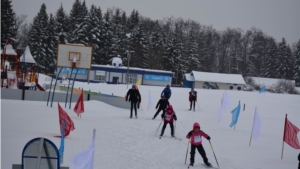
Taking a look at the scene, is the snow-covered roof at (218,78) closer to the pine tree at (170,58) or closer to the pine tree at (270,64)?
the pine tree at (170,58)

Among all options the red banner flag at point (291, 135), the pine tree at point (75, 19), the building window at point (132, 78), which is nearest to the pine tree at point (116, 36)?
the pine tree at point (75, 19)

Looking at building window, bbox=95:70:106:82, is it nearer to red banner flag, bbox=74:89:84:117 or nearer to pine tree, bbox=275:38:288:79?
red banner flag, bbox=74:89:84:117

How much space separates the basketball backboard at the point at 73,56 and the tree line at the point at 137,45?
37.7 meters

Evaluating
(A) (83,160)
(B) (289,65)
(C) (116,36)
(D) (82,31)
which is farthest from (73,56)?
(B) (289,65)

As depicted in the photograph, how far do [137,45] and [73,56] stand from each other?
4992 cm

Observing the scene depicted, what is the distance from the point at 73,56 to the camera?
21328 mm

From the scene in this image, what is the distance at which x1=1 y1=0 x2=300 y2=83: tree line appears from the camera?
6656 cm

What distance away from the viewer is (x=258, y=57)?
89.4 metres

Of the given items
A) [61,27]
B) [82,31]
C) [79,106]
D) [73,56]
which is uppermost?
[61,27]

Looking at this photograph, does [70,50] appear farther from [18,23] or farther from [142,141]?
[18,23]

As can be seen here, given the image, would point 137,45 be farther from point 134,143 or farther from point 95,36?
point 134,143

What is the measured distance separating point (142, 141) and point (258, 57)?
3229 inches

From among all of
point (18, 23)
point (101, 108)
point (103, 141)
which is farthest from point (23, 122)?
point (18, 23)

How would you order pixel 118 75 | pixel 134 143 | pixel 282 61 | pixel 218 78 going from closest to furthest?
1. pixel 134 143
2. pixel 118 75
3. pixel 218 78
4. pixel 282 61
